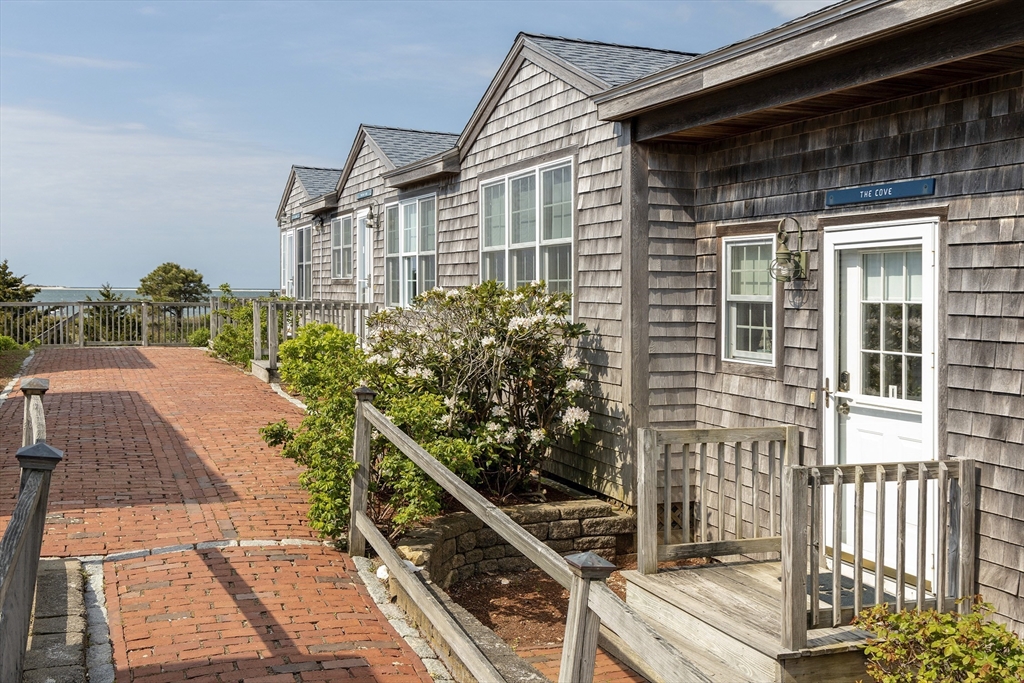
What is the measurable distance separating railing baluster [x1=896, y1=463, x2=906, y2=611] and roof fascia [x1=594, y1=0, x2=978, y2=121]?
97.7 inches

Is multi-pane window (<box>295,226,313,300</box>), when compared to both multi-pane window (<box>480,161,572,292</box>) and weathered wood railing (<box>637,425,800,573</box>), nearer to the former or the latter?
multi-pane window (<box>480,161,572,292</box>)

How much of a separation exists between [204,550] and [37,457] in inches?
106

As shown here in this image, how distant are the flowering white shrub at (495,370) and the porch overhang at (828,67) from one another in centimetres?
198

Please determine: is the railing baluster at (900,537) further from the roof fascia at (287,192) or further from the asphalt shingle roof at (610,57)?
the roof fascia at (287,192)

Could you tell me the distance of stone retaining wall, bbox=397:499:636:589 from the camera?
23.4 feet

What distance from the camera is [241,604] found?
17.1 feet

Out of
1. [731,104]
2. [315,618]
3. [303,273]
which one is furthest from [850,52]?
[303,273]

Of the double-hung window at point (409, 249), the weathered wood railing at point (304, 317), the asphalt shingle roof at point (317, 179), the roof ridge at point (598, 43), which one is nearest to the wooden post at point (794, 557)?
the roof ridge at point (598, 43)

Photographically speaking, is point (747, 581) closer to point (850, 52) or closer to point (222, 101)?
point (850, 52)

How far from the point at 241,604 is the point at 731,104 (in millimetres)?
4863

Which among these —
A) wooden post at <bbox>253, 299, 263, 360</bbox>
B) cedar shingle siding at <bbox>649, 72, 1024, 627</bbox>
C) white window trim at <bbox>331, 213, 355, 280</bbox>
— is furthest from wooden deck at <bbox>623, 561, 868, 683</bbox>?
white window trim at <bbox>331, 213, 355, 280</bbox>

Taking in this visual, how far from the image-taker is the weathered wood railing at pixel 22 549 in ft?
9.77

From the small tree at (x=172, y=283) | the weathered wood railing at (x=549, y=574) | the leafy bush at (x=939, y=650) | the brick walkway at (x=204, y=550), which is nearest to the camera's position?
the weathered wood railing at (x=549, y=574)

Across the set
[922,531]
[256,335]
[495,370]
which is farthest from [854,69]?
[256,335]
